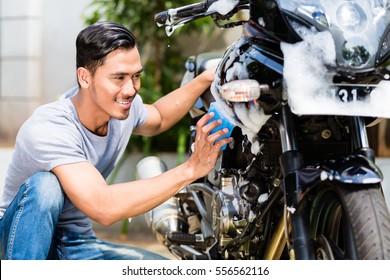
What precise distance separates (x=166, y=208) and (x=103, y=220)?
75 centimetres

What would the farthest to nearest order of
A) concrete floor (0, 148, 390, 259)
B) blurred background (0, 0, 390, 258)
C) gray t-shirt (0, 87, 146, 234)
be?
blurred background (0, 0, 390, 258) → concrete floor (0, 148, 390, 259) → gray t-shirt (0, 87, 146, 234)

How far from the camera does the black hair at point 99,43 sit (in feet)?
7.70

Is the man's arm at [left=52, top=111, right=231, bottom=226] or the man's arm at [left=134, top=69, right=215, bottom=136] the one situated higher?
the man's arm at [left=134, top=69, right=215, bottom=136]

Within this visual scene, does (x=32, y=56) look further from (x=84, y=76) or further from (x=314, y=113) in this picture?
(x=314, y=113)

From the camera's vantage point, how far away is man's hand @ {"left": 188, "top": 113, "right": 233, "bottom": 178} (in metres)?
2.15

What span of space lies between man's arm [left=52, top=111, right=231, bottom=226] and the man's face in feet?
0.80

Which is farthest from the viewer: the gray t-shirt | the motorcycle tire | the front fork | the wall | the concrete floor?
the wall

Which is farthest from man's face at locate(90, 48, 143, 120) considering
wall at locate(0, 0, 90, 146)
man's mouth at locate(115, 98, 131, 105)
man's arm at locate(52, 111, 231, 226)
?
wall at locate(0, 0, 90, 146)

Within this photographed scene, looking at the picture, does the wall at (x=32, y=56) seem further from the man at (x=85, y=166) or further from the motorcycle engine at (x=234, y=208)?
the motorcycle engine at (x=234, y=208)

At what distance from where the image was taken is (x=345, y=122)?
2053 mm

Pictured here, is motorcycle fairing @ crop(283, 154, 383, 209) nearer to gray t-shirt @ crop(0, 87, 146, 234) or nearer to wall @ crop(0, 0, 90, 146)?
gray t-shirt @ crop(0, 87, 146, 234)
